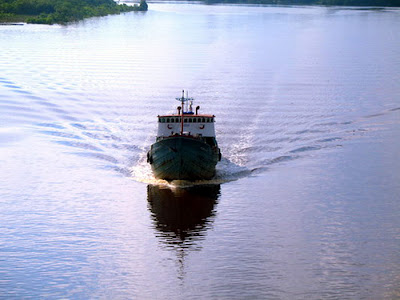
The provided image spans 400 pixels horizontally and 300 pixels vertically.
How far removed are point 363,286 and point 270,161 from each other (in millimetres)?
15961

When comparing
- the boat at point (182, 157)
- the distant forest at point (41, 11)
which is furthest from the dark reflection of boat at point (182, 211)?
the distant forest at point (41, 11)

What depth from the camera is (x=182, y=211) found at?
33.6 m

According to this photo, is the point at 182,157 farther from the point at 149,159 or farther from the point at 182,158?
the point at 149,159

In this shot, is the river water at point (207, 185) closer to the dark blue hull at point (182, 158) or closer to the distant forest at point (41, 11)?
→ the dark blue hull at point (182, 158)

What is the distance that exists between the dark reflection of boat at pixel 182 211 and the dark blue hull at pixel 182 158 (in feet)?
3.13

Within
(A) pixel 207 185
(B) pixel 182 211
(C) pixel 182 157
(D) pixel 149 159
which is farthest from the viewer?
(D) pixel 149 159

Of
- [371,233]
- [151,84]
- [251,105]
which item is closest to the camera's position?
[371,233]

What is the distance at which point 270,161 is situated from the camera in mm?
40500

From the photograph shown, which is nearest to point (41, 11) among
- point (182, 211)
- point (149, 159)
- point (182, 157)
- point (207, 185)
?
point (149, 159)

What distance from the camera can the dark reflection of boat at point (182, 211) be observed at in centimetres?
3045

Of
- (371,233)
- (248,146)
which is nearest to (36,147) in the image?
→ (248,146)

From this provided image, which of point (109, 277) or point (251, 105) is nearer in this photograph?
point (109, 277)

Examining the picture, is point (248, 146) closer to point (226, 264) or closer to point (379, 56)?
point (226, 264)

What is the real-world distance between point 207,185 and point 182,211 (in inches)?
156
